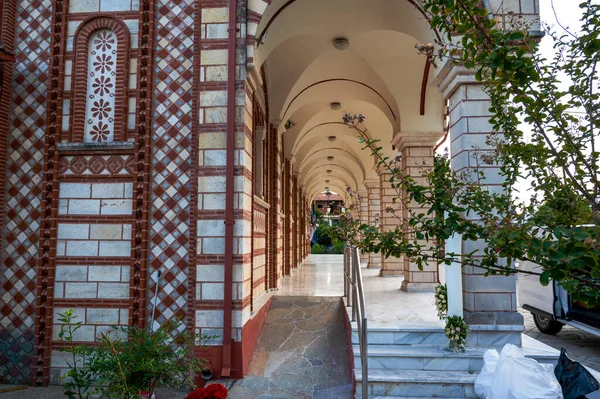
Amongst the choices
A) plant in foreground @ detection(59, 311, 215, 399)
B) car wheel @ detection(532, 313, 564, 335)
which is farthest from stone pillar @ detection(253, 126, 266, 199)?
car wheel @ detection(532, 313, 564, 335)

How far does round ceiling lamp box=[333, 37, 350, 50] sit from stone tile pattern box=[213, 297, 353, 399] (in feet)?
14.5

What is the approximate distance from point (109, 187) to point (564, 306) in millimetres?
7446

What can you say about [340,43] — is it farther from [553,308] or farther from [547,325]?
[547,325]

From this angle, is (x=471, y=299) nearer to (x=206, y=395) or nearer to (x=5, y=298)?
(x=206, y=395)

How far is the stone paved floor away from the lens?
6.26 m

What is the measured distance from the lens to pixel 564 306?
725cm

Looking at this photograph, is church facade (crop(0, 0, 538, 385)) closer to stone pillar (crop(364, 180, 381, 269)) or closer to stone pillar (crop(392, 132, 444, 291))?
stone pillar (crop(392, 132, 444, 291))

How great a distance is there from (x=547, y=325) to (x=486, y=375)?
16.3 ft

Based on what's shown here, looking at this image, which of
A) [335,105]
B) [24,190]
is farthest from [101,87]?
[335,105]

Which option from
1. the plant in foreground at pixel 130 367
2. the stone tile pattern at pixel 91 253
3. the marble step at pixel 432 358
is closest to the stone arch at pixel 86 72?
the stone tile pattern at pixel 91 253

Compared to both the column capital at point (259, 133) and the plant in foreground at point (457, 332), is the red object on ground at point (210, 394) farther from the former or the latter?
the column capital at point (259, 133)

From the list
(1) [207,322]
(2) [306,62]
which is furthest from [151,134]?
(2) [306,62]

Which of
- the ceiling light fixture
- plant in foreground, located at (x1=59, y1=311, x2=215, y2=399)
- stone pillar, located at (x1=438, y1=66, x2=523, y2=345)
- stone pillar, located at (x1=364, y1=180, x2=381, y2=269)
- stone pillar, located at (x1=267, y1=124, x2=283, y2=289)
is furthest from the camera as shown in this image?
stone pillar, located at (x1=364, y1=180, x2=381, y2=269)

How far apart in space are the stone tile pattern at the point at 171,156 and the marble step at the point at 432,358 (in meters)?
2.23
